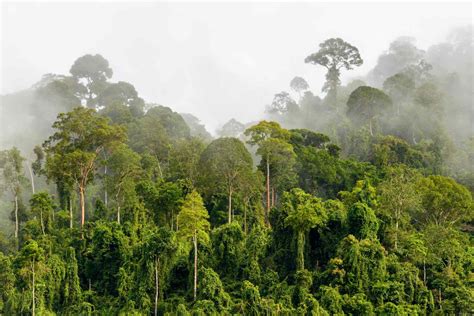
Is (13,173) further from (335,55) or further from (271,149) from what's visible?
(335,55)

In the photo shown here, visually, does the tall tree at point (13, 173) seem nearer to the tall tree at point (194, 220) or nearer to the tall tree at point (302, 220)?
the tall tree at point (194, 220)

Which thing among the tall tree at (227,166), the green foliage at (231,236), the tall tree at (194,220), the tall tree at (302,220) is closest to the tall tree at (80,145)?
the green foliage at (231,236)

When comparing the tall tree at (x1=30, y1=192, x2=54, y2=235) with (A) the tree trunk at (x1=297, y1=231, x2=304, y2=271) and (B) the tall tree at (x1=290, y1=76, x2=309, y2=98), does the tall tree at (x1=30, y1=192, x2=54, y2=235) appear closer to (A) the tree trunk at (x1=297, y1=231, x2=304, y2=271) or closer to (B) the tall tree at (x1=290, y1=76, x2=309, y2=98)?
(A) the tree trunk at (x1=297, y1=231, x2=304, y2=271)

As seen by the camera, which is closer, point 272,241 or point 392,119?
point 272,241

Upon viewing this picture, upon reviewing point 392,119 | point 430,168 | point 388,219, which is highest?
point 392,119

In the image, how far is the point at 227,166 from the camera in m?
36.0

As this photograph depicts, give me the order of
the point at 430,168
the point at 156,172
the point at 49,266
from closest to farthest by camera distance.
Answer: the point at 49,266
the point at 156,172
the point at 430,168

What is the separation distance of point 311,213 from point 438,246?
765 centimetres

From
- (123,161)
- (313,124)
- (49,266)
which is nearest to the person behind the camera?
(49,266)

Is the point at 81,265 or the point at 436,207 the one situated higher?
the point at 436,207

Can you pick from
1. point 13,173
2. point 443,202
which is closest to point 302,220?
point 443,202

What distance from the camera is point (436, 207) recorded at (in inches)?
1416

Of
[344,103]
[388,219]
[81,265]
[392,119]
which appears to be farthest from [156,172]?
[344,103]

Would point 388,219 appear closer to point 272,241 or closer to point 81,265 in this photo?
point 272,241
